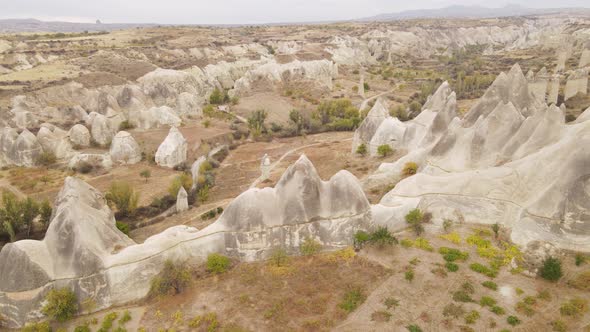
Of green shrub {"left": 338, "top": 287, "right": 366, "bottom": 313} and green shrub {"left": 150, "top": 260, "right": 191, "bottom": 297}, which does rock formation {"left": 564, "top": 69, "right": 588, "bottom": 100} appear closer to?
green shrub {"left": 338, "top": 287, "right": 366, "bottom": 313}

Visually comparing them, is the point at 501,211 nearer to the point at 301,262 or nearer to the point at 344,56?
the point at 301,262

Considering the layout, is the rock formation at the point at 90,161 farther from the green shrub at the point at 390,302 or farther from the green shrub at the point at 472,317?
the green shrub at the point at 472,317

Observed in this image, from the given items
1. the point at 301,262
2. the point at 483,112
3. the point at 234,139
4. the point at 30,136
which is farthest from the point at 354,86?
the point at 301,262

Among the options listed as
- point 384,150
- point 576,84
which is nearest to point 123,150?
point 384,150

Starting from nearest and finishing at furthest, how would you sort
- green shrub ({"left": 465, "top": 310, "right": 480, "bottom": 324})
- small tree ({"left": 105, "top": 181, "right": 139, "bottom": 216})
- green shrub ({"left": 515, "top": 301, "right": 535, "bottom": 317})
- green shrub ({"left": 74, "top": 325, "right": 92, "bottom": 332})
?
green shrub ({"left": 465, "top": 310, "right": 480, "bottom": 324}), green shrub ({"left": 515, "top": 301, "right": 535, "bottom": 317}), green shrub ({"left": 74, "top": 325, "right": 92, "bottom": 332}), small tree ({"left": 105, "top": 181, "right": 139, "bottom": 216})

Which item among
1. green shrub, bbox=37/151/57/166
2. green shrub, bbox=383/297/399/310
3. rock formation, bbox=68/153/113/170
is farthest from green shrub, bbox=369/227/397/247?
green shrub, bbox=37/151/57/166

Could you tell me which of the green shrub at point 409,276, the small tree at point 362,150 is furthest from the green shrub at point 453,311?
the small tree at point 362,150
